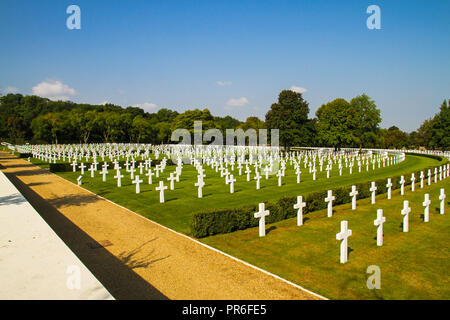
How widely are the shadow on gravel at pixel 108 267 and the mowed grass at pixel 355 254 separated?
2723 mm

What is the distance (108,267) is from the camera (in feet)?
25.1

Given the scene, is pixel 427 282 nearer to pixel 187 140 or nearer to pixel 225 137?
pixel 187 140

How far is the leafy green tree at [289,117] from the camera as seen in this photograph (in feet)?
194

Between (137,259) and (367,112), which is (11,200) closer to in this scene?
(137,259)

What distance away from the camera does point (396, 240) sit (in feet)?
32.5

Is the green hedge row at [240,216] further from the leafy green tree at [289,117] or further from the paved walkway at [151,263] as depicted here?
the leafy green tree at [289,117]

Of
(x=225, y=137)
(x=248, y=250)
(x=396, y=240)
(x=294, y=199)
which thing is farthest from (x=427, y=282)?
(x=225, y=137)

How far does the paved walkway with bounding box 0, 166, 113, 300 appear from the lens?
5125 millimetres

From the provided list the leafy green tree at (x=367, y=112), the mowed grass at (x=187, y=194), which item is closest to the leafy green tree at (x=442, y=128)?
the leafy green tree at (x=367, y=112)

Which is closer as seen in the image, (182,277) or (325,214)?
(182,277)

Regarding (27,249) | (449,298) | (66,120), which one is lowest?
(449,298)
